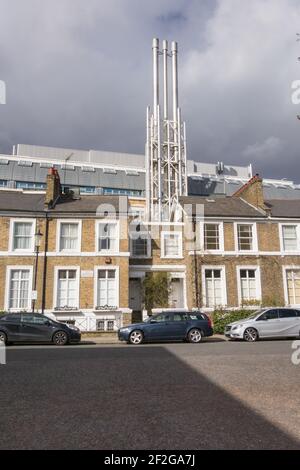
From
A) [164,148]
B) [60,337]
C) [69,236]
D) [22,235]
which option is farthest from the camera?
[164,148]

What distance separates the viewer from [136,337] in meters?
17.4

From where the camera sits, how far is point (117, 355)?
41.0ft

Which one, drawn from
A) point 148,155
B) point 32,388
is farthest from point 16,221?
point 148,155

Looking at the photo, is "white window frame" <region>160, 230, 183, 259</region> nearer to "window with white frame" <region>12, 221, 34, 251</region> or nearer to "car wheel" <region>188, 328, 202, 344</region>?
"window with white frame" <region>12, 221, 34, 251</region>

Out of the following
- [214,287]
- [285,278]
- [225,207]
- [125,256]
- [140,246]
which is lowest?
[214,287]

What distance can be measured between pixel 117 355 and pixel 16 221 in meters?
15.3

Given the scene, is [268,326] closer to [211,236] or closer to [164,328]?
[164,328]

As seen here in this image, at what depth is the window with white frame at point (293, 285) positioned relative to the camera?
2605 centimetres

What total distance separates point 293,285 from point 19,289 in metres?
17.7

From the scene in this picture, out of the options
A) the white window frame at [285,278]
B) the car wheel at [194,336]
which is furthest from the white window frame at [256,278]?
the car wheel at [194,336]

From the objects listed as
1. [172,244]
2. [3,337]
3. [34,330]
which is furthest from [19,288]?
[172,244]

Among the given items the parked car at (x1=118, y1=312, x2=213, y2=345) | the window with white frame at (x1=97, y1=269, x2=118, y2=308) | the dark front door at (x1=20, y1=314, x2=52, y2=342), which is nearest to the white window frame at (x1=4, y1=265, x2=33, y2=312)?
the window with white frame at (x1=97, y1=269, x2=118, y2=308)

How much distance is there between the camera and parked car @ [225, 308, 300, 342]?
18391 millimetres

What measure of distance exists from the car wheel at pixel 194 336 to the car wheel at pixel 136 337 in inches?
87.0
